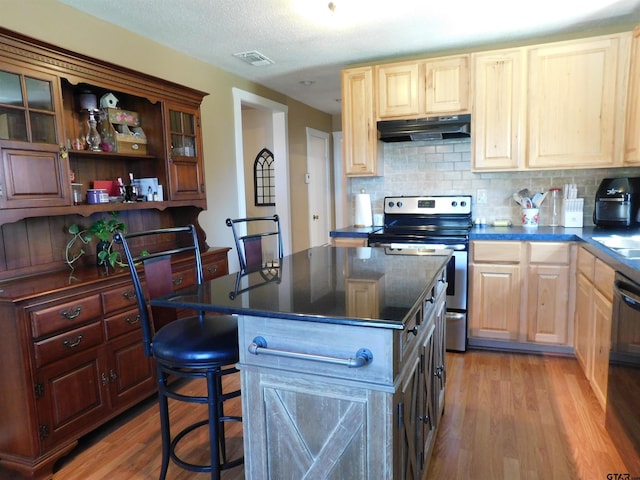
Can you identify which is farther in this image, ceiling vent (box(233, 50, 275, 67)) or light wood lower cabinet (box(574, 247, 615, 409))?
ceiling vent (box(233, 50, 275, 67))

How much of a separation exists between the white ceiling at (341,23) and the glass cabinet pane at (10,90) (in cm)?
86

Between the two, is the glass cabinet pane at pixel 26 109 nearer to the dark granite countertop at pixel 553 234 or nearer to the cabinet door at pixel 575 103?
the dark granite countertop at pixel 553 234

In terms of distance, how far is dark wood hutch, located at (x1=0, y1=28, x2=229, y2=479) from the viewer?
187cm

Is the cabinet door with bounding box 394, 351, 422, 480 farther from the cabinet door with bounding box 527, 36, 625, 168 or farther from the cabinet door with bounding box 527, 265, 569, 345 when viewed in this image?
the cabinet door with bounding box 527, 36, 625, 168

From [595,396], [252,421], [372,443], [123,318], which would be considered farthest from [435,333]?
[123,318]

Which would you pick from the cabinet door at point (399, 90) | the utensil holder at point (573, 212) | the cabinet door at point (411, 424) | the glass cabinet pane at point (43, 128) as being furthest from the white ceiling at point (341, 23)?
the cabinet door at point (411, 424)

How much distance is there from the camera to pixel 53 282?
2066 mm

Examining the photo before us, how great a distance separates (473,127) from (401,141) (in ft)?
2.17

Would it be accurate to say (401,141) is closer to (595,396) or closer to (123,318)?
(595,396)

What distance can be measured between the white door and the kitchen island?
13.6 ft

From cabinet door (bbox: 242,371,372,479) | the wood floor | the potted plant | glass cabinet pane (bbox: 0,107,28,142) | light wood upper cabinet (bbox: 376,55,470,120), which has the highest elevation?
light wood upper cabinet (bbox: 376,55,470,120)

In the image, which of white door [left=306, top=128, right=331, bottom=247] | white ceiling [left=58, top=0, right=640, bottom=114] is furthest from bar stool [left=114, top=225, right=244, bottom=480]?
white door [left=306, top=128, right=331, bottom=247]

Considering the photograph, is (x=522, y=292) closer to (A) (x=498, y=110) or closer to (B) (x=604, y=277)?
(B) (x=604, y=277)

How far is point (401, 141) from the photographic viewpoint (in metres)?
3.83
